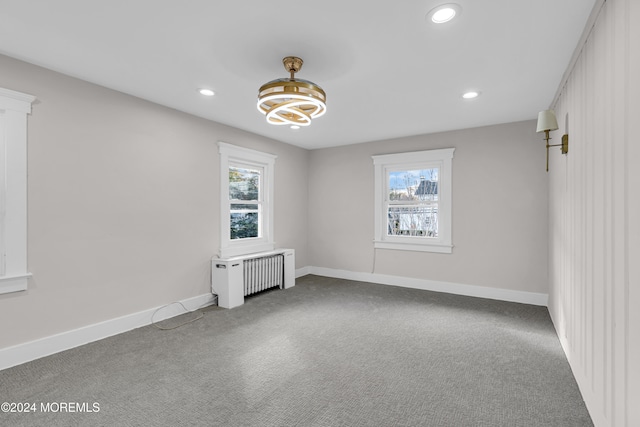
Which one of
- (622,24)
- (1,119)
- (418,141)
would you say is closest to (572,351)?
(622,24)

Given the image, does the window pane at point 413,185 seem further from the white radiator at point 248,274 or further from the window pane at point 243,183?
the window pane at point 243,183

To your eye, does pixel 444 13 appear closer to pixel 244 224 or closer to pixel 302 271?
pixel 244 224

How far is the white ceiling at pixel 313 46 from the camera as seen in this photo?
196cm

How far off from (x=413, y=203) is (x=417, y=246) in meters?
0.73

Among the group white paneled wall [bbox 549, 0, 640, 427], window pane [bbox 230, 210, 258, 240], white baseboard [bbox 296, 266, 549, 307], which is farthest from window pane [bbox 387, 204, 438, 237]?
white paneled wall [bbox 549, 0, 640, 427]

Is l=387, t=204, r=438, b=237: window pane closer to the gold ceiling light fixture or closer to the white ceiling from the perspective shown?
the white ceiling

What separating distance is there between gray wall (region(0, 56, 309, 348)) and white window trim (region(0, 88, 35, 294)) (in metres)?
0.06

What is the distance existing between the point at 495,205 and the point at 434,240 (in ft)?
3.35

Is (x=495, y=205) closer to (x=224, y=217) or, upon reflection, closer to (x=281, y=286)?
(x=281, y=286)

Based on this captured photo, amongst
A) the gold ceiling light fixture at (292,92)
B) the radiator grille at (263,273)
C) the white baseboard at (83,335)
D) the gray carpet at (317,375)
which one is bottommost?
the gray carpet at (317,375)

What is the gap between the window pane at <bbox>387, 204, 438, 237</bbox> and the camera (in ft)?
16.7

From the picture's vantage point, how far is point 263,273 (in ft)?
15.6

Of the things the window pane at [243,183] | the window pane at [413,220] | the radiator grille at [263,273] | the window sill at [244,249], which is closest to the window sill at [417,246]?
the window pane at [413,220]

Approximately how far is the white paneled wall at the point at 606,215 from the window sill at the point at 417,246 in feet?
7.58
